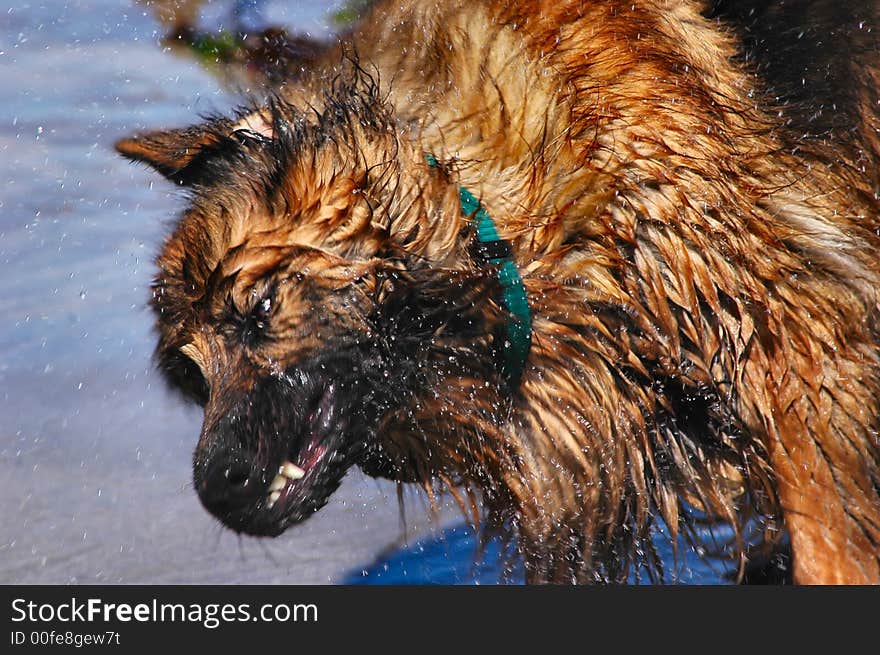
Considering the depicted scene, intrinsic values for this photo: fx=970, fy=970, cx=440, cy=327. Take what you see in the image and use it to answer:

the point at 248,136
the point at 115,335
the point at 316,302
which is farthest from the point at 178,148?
the point at 115,335

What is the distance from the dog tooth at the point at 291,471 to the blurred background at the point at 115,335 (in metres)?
0.54

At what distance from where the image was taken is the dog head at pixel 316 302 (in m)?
2.49

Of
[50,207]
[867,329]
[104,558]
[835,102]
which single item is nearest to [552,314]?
[867,329]

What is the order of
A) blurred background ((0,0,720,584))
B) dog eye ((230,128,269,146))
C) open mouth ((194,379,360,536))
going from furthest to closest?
blurred background ((0,0,720,584)) → dog eye ((230,128,269,146)) → open mouth ((194,379,360,536))

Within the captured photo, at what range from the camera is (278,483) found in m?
2.55

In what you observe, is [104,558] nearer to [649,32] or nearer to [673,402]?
[673,402]

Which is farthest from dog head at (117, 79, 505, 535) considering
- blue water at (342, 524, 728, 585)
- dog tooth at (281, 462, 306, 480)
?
blue water at (342, 524, 728, 585)

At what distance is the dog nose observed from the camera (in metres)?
2.49

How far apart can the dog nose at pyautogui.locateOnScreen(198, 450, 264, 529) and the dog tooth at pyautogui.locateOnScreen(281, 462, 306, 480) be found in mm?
64

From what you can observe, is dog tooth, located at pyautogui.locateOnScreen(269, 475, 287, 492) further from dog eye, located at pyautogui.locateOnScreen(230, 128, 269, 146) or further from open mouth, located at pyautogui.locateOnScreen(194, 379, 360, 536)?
dog eye, located at pyautogui.locateOnScreen(230, 128, 269, 146)

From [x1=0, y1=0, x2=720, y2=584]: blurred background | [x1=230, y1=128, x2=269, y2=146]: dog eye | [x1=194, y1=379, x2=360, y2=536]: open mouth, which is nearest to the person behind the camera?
[x1=194, y1=379, x2=360, y2=536]: open mouth

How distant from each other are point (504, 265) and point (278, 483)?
831 millimetres

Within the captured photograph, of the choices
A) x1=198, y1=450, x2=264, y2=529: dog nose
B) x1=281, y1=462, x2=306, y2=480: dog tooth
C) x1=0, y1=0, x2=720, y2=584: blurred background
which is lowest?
x1=0, y1=0, x2=720, y2=584: blurred background

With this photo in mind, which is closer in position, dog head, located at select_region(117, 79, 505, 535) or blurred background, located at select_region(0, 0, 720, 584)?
dog head, located at select_region(117, 79, 505, 535)
